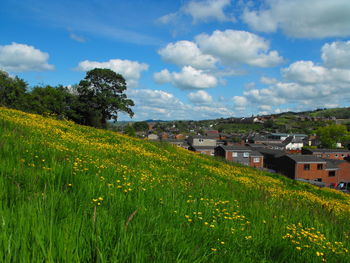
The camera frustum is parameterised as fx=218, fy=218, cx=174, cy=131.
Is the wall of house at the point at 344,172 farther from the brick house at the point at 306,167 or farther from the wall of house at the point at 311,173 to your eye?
the brick house at the point at 306,167

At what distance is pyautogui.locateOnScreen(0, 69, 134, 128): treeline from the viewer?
45.5 metres

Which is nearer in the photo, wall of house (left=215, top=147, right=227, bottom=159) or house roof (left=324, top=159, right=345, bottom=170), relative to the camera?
house roof (left=324, top=159, right=345, bottom=170)

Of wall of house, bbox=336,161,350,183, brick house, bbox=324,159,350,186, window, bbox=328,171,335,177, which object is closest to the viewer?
brick house, bbox=324,159,350,186

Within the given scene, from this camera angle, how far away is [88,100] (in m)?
46.9

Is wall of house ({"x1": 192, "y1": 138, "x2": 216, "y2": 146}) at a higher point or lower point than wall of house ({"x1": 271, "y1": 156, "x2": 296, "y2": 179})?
higher

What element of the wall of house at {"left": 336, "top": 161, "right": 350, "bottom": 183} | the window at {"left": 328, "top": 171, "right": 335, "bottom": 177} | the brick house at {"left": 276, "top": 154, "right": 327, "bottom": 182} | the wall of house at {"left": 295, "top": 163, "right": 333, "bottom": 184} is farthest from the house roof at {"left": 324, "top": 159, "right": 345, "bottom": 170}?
the brick house at {"left": 276, "top": 154, "right": 327, "bottom": 182}

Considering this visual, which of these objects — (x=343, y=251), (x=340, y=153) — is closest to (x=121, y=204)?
(x=343, y=251)

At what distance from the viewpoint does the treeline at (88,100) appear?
4547 centimetres

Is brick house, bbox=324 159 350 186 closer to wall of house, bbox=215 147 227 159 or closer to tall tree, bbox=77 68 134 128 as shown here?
wall of house, bbox=215 147 227 159

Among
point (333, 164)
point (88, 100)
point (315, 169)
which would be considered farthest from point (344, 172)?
point (88, 100)

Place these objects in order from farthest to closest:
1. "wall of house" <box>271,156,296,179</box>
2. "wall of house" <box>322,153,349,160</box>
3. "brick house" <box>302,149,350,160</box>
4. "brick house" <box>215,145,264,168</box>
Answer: "wall of house" <box>322,153,349,160</box>, "brick house" <box>302,149,350,160</box>, "brick house" <box>215,145,264,168</box>, "wall of house" <box>271,156,296,179</box>

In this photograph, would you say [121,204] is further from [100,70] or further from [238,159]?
[238,159]

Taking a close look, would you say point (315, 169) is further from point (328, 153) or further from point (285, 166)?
point (328, 153)

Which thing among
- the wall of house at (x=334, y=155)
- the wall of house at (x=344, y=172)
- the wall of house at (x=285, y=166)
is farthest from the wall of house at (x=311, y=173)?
the wall of house at (x=334, y=155)
